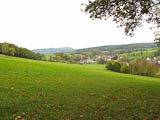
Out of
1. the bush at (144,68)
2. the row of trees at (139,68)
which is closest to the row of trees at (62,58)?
the row of trees at (139,68)

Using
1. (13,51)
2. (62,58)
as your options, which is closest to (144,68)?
(13,51)

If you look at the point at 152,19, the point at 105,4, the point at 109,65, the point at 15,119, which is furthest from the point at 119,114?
the point at 109,65

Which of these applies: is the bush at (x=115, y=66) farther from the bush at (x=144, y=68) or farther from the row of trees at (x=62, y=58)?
the row of trees at (x=62, y=58)

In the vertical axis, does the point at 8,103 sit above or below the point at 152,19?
below

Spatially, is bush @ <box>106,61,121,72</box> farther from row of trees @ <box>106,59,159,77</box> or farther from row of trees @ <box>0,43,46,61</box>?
row of trees @ <box>0,43,46,61</box>

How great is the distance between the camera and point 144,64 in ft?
229

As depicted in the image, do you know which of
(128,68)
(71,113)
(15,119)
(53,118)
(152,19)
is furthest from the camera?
(128,68)

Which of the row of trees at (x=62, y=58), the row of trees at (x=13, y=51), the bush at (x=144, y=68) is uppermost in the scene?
the row of trees at (x=13, y=51)

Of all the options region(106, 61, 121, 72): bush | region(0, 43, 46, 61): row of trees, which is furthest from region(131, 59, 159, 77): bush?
region(0, 43, 46, 61): row of trees

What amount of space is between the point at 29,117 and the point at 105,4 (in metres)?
10.1

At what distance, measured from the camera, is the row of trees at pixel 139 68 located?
6794cm

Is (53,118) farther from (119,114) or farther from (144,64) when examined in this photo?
(144,64)

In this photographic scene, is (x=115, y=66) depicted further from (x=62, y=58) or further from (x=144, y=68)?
(x=62, y=58)

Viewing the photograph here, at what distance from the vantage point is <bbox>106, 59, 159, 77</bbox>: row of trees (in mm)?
67938
